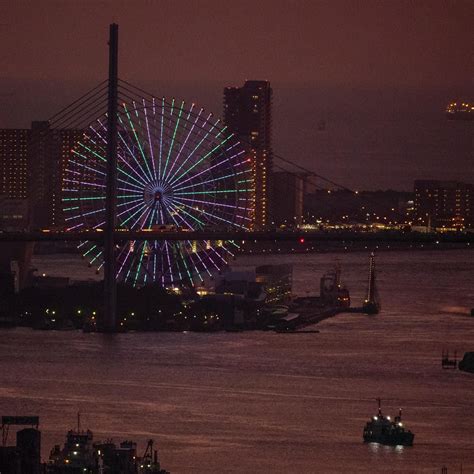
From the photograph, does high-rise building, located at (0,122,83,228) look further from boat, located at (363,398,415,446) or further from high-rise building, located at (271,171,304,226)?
boat, located at (363,398,415,446)

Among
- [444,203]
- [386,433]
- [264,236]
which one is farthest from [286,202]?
[386,433]

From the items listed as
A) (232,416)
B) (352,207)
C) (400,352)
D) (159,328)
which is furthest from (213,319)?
(352,207)

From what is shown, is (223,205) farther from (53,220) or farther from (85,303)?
(53,220)

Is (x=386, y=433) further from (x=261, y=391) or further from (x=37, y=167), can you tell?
(x=37, y=167)

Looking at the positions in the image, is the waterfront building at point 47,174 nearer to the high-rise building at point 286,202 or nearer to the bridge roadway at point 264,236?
the high-rise building at point 286,202

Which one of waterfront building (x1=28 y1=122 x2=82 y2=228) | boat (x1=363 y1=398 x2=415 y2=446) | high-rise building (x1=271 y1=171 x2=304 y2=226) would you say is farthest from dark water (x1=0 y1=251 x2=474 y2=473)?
high-rise building (x1=271 y1=171 x2=304 y2=226)

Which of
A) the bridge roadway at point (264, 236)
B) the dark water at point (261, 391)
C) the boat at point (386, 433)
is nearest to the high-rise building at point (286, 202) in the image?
the dark water at point (261, 391)

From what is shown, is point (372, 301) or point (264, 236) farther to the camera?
point (372, 301)
